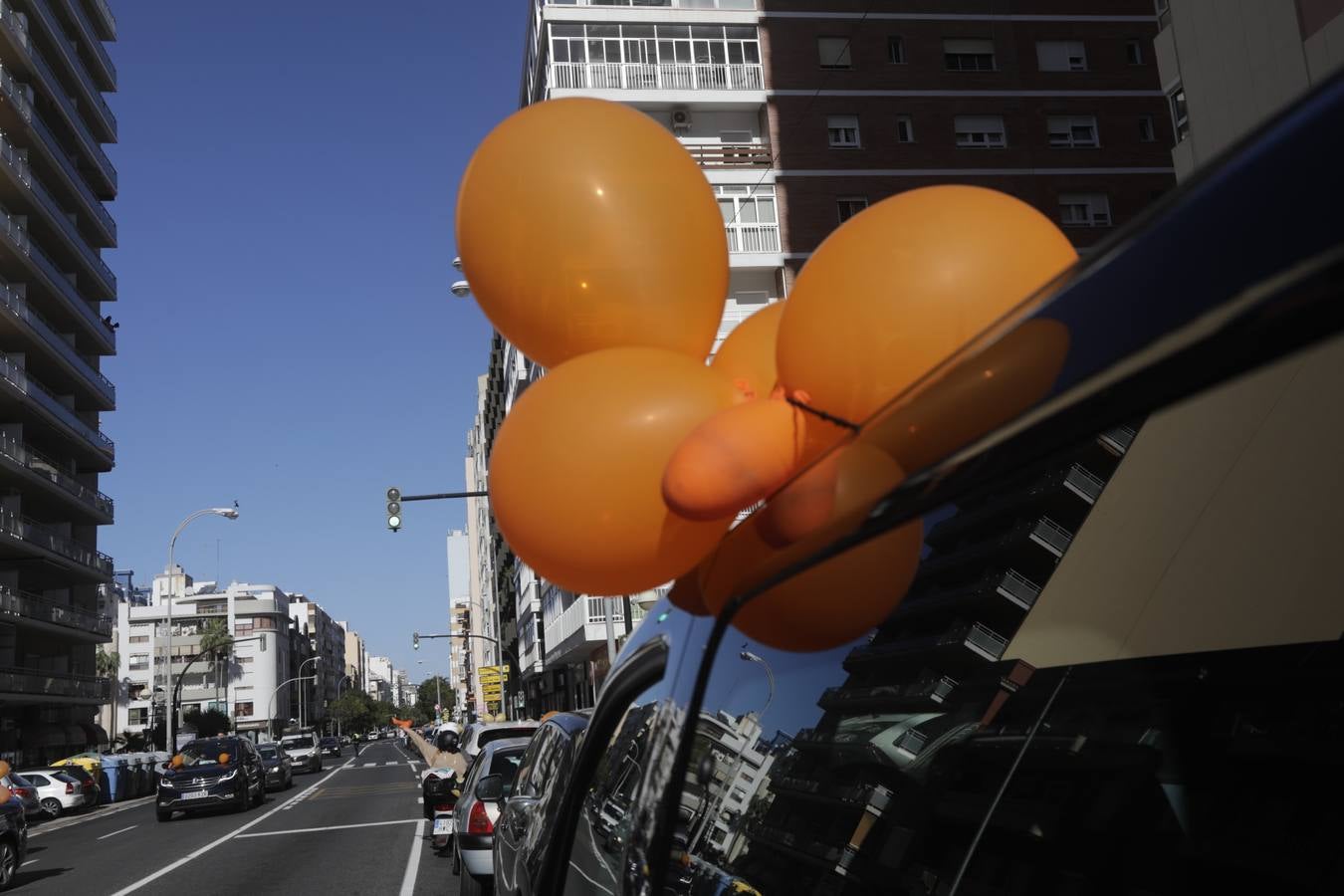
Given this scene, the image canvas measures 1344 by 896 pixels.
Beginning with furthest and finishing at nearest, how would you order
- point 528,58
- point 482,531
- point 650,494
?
point 482,531 → point 528,58 → point 650,494

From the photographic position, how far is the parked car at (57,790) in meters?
31.0

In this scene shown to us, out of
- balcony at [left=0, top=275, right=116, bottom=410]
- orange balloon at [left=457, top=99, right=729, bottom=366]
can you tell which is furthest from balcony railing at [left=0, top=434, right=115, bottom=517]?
orange balloon at [left=457, top=99, right=729, bottom=366]

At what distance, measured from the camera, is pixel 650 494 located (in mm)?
2184

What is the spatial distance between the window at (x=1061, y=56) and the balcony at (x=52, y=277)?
35.1m

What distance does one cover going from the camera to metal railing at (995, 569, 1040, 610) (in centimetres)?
149

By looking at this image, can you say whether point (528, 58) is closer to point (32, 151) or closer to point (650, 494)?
point (32, 151)

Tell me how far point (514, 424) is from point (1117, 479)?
1.29 m

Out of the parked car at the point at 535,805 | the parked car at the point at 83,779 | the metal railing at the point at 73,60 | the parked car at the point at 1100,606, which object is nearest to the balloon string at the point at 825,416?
the parked car at the point at 1100,606

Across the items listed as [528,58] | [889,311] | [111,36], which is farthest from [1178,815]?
[111,36]

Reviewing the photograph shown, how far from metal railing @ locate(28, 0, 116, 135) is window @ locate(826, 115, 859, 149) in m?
30.6

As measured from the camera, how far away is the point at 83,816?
31531mm

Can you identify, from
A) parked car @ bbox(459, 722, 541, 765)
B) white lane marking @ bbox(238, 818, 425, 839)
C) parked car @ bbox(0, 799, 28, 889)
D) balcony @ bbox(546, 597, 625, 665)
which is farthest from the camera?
balcony @ bbox(546, 597, 625, 665)

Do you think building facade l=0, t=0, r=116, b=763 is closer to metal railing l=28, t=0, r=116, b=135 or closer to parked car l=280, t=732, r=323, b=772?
metal railing l=28, t=0, r=116, b=135

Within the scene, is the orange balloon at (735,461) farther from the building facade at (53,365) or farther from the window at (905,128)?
the building facade at (53,365)
